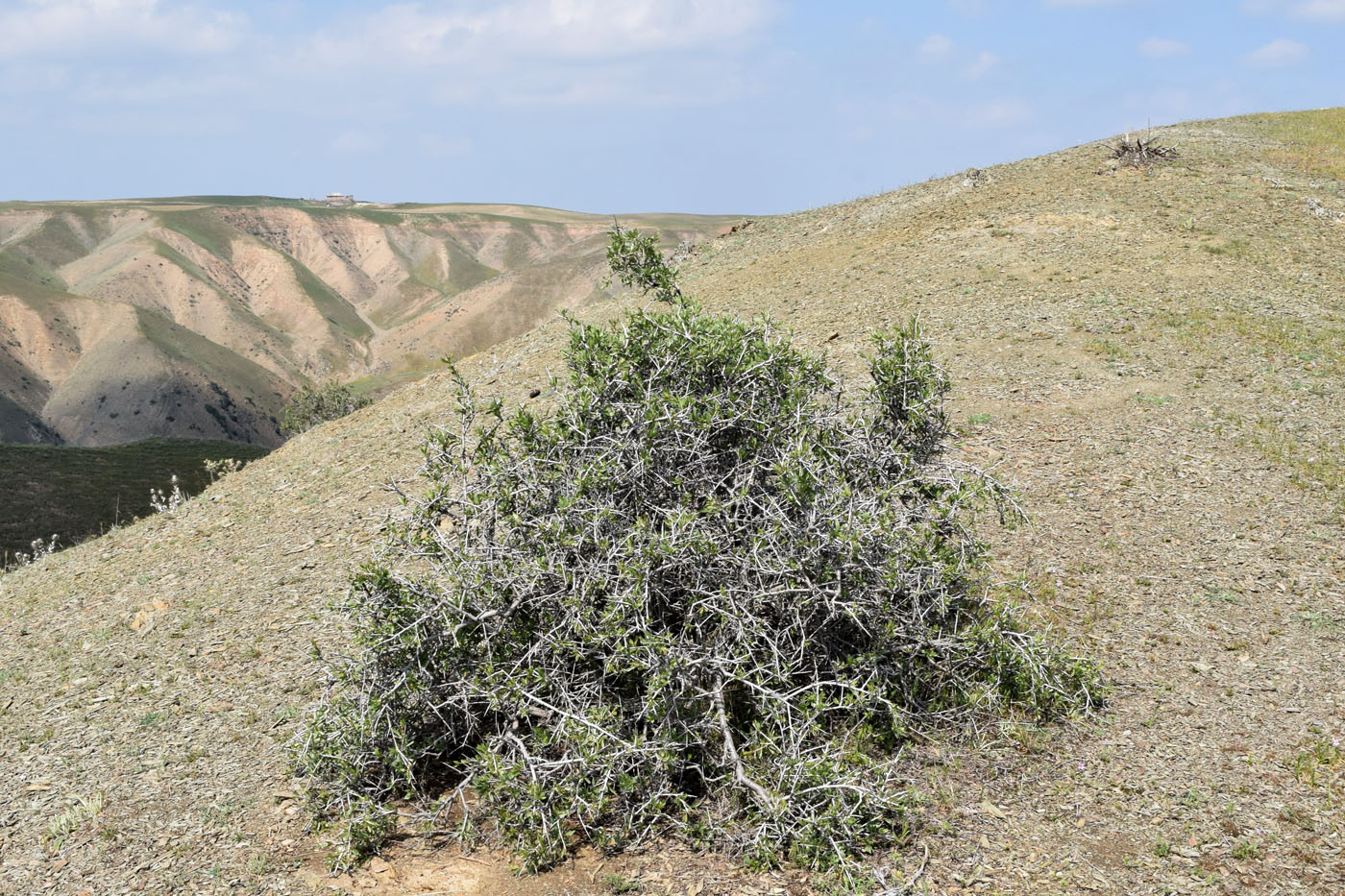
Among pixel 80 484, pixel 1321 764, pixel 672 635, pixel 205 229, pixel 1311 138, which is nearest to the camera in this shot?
pixel 672 635

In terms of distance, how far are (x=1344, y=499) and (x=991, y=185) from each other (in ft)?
56.0

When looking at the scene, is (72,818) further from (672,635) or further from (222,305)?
(222,305)

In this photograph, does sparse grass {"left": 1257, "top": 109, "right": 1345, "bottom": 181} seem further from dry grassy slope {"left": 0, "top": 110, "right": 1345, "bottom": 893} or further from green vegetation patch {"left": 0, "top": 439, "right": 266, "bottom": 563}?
green vegetation patch {"left": 0, "top": 439, "right": 266, "bottom": 563}

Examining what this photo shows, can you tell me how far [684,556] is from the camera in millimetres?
6652

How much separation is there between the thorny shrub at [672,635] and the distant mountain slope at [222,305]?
333 ft

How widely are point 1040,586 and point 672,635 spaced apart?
5.21m

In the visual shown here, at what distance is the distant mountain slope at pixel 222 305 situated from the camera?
100562 millimetres

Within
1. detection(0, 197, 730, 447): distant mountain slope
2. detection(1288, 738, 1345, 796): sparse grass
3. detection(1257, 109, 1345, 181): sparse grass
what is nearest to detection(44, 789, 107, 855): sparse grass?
detection(1288, 738, 1345, 796): sparse grass

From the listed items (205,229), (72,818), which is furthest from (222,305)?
(72,818)

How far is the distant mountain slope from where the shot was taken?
101 metres

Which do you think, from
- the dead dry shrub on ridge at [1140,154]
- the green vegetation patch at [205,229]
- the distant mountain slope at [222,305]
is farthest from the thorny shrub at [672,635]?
the green vegetation patch at [205,229]

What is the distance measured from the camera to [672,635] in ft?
21.5

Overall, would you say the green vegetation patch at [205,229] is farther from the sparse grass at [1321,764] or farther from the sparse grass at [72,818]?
the sparse grass at [1321,764]

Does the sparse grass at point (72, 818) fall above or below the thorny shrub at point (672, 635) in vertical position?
below
